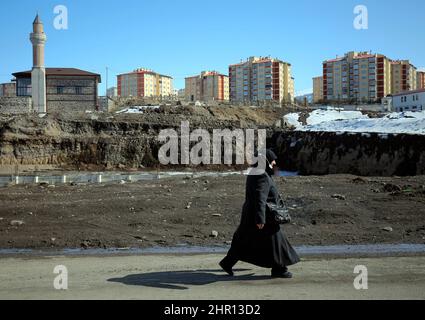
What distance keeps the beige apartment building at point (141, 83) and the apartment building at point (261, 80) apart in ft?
61.6

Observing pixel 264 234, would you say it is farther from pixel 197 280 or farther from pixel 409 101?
pixel 409 101

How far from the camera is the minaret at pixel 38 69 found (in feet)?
162

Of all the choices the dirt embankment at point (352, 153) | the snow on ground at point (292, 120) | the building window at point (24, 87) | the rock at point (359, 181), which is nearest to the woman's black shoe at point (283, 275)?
the rock at point (359, 181)

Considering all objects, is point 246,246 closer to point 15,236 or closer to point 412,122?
point 15,236

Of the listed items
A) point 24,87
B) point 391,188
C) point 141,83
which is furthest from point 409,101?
point 141,83

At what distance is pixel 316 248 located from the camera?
31.2 feet

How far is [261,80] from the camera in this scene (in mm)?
117000

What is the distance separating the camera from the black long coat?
251 inches

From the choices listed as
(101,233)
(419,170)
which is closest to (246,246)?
(101,233)

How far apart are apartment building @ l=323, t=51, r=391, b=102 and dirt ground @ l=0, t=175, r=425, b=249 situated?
93.8 metres

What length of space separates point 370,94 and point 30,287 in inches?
4412

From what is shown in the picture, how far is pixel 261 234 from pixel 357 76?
4350 inches

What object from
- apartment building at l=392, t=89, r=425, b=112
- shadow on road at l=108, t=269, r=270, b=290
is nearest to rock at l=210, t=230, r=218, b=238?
shadow on road at l=108, t=269, r=270, b=290

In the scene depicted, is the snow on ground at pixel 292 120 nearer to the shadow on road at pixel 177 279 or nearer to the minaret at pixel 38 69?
the minaret at pixel 38 69
